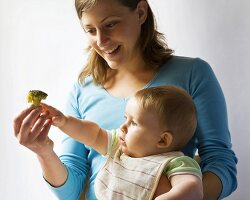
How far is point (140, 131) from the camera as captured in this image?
117 cm

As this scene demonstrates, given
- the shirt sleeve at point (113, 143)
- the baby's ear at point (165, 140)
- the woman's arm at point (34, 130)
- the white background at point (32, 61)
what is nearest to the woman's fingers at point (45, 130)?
the woman's arm at point (34, 130)

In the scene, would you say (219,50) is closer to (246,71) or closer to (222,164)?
(246,71)

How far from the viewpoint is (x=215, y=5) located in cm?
157

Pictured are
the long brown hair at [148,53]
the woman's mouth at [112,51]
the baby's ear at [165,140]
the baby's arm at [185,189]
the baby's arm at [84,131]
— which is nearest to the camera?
the baby's arm at [185,189]

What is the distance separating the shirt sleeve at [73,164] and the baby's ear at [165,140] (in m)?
0.38

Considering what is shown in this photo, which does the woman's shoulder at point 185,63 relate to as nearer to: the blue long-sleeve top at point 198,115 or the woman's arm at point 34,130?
the blue long-sleeve top at point 198,115

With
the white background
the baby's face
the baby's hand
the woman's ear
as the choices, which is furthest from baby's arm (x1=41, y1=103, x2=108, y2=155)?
the white background

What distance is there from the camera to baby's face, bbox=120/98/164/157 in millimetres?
1158

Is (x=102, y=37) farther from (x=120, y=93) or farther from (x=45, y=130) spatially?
(x=45, y=130)

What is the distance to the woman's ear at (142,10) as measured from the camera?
4.70 feet

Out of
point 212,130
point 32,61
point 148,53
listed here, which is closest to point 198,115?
point 212,130

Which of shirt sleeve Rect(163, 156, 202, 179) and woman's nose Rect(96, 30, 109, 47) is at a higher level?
woman's nose Rect(96, 30, 109, 47)

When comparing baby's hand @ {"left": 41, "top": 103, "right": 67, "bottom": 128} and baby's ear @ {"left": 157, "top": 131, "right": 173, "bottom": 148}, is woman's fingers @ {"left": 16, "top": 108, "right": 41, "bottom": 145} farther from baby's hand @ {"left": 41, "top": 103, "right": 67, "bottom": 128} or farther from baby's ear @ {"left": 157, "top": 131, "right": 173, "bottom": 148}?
baby's ear @ {"left": 157, "top": 131, "right": 173, "bottom": 148}

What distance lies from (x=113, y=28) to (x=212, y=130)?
0.41m
